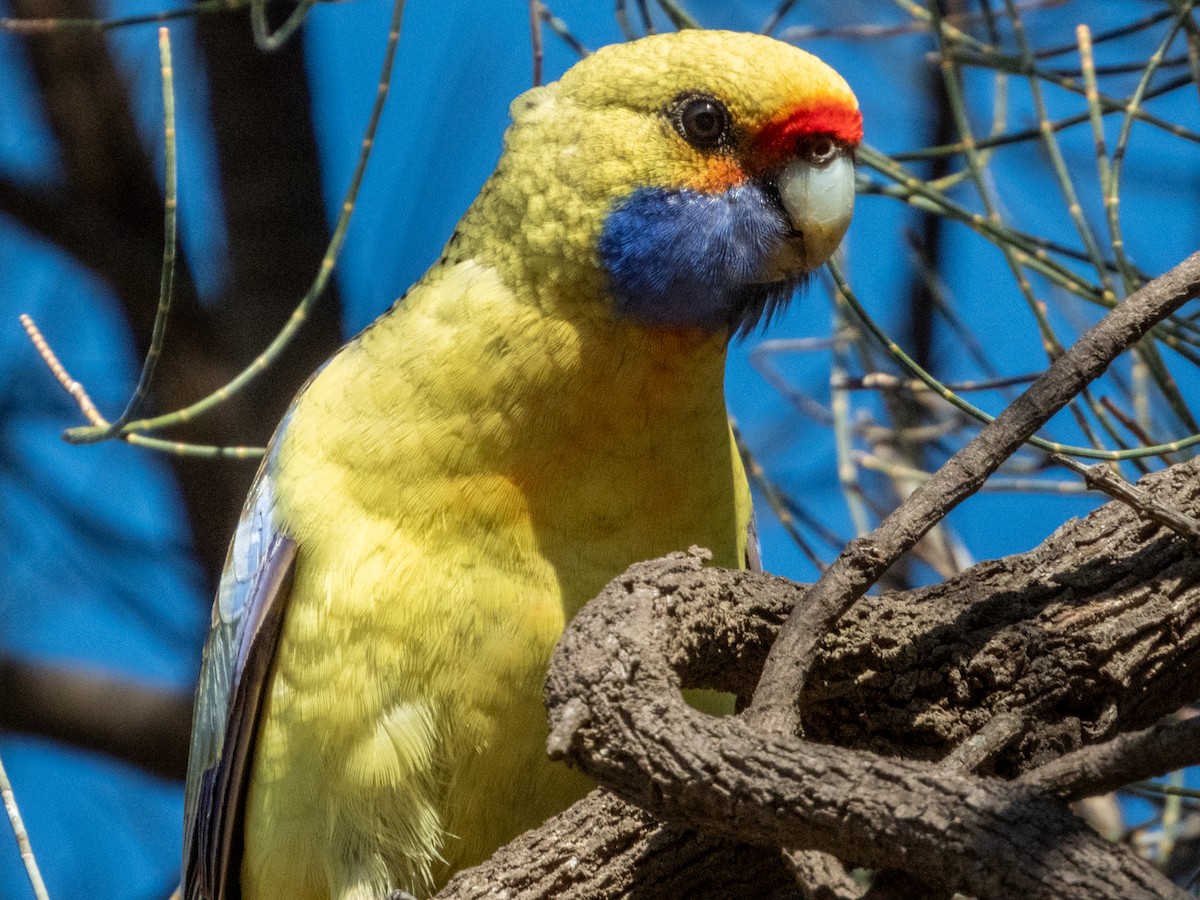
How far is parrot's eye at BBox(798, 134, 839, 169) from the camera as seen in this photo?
8.43 feet

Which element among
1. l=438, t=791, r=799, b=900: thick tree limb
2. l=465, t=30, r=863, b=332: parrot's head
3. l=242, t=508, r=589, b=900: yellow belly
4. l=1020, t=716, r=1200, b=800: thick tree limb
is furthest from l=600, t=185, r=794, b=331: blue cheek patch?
l=1020, t=716, r=1200, b=800: thick tree limb

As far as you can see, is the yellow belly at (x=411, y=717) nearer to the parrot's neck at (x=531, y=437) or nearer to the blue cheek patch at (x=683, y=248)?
the parrot's neck at (x=531, y=437)

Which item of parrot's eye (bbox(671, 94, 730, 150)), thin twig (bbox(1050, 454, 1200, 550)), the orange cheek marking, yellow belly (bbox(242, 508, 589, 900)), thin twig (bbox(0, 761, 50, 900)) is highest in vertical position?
parrot's eye (bbox(671, 94, 730, 150))

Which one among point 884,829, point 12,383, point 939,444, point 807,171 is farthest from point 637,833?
point 12,383

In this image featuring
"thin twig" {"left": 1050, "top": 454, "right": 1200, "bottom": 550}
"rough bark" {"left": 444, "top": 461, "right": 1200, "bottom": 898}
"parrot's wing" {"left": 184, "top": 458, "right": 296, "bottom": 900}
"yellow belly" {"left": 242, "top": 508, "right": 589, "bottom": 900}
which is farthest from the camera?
"parrot's wing" {"left": 184, "top": 458, "right": 296, "bottom": 900}

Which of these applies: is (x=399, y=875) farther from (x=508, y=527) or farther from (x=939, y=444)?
(x=939, y=444)

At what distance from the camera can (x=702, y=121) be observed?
2.56 m

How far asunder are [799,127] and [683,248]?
0.30 metres

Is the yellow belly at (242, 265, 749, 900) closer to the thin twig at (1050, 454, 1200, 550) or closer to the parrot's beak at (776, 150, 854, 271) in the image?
the parrot's beak at (776, 150, 854, 271)

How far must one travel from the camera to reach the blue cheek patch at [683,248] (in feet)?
8.33

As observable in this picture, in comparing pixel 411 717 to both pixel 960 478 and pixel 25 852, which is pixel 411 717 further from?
pixel 960 478

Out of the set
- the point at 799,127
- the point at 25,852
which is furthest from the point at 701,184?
the point at 25,852

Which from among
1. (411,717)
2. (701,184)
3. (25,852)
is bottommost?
(25,852)

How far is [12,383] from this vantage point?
509 centimetres
